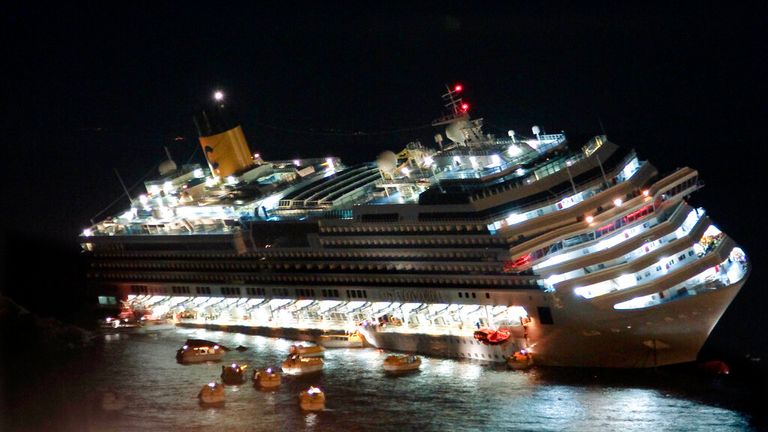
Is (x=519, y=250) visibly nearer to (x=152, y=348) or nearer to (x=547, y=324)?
(x=547, y=324)

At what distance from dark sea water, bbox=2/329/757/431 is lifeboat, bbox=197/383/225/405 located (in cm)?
37

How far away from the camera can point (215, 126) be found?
258ft

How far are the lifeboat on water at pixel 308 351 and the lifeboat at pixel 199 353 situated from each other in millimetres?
3588

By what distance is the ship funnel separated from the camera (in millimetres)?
78062

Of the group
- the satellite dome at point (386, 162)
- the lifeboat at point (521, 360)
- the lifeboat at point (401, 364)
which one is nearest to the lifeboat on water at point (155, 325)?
the satellite dome at point (386, 162)

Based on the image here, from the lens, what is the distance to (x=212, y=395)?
56219mm

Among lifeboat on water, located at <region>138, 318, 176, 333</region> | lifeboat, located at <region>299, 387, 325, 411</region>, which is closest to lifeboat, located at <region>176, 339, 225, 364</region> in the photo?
lifeboat on water, located at <region>138, 318, 176, 333</region>

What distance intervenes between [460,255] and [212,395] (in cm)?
1193

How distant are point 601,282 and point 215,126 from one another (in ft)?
101

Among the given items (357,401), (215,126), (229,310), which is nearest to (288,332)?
(229,310)

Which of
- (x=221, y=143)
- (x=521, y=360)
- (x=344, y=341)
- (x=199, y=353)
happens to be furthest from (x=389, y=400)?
(x=221, y=143)

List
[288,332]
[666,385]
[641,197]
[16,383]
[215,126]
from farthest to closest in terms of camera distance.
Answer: [215,126] < [288,332] < [16,383] < [641,197] < [666,385]

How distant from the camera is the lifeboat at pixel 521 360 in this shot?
185 feet

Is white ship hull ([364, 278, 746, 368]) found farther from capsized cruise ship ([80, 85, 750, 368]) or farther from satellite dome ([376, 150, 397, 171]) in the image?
satellite dome ([376, 150, 397, 171])
